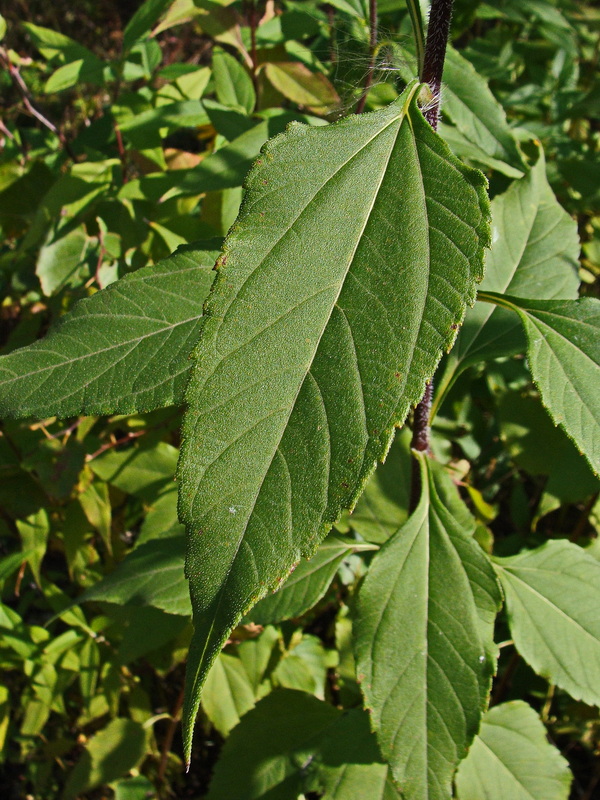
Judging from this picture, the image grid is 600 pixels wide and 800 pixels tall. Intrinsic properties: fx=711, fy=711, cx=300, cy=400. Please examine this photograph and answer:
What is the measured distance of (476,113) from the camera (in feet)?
3.91

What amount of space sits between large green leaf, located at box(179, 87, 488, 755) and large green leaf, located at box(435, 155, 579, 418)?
0.51 m

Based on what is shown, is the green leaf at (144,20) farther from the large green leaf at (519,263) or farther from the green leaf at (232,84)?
the large green leaf at (519,263)

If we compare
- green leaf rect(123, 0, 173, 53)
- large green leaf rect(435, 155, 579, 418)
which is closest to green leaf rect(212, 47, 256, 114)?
green leaf rect(123, 0, 173, 53)

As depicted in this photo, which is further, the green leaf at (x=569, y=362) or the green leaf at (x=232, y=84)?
the green leaf at (x=232, y=84)

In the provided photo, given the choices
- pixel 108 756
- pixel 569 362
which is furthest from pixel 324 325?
pixel 108 756

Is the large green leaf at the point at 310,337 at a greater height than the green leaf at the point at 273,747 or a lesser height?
greater

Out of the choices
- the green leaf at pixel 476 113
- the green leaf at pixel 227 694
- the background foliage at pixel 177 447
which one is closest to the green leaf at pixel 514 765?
the background foliage at pixel 177 447

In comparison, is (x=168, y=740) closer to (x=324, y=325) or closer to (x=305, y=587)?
(x=305, y=587)

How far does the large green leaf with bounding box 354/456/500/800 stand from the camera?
1021 millimetres

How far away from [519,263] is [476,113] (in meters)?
0.27

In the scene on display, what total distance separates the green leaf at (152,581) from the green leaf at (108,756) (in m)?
0.59

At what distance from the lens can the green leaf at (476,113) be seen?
3.84ft

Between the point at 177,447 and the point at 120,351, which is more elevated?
the point at 120,351

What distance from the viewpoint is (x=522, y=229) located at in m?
1.31
